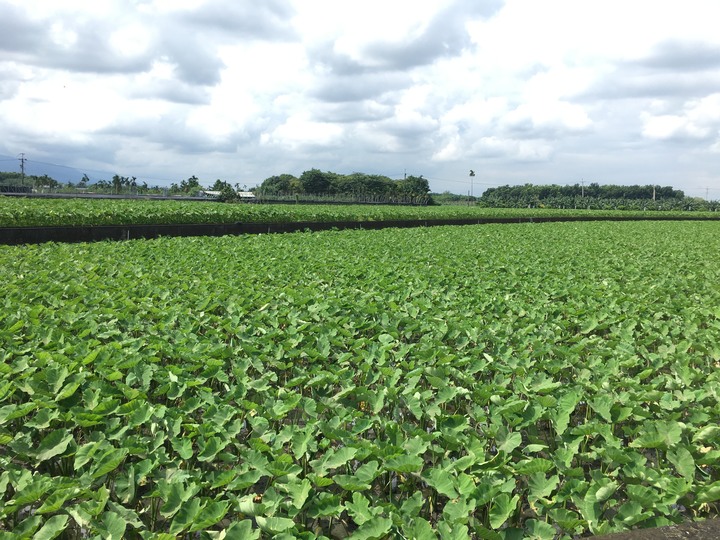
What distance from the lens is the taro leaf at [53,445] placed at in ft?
9.14

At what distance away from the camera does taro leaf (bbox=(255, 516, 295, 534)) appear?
7.51 feet

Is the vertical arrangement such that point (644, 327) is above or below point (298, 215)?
below

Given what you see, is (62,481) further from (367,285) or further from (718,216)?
(718,216)

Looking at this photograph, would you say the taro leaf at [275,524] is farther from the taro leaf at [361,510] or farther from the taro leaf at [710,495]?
the taro leaf at [710,495]

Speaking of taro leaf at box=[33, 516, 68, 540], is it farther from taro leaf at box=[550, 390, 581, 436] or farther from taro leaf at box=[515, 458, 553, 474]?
taro leaf at box=[550, 390, 581, 436]

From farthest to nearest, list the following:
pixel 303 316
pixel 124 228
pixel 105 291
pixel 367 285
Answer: pixel 124 228
pixel 367 285
pixel 105 291
pixel 303 316

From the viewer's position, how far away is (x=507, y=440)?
123 inches

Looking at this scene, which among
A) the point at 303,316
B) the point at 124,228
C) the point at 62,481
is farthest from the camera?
the point at 124,228

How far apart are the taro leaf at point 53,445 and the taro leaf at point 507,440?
7.68ft

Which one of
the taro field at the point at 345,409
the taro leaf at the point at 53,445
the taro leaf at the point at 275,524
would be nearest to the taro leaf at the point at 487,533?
the taro field at the point at 345,409

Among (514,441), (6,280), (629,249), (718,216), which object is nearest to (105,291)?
(6,280)

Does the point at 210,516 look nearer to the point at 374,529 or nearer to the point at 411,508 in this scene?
the point at 374,529

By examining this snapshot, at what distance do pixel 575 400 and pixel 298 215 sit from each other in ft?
71.7

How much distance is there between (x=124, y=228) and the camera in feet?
50.8
